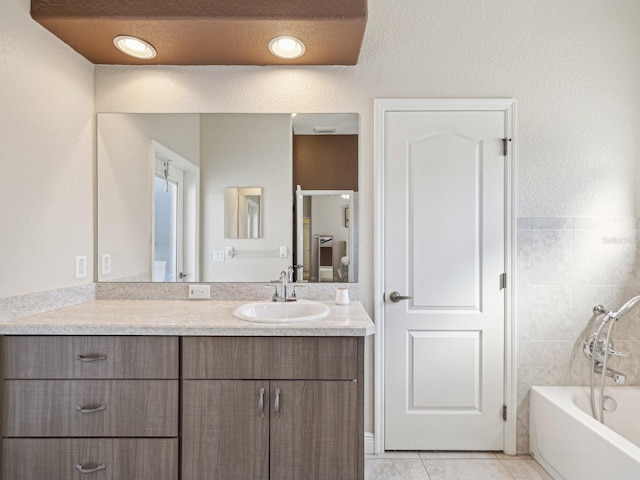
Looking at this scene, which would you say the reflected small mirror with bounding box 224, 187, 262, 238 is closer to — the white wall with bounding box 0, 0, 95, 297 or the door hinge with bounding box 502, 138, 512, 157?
the white wall with bounding box 0, 0, 95, 297

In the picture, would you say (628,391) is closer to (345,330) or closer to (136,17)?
(345,330)

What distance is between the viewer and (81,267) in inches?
80.7

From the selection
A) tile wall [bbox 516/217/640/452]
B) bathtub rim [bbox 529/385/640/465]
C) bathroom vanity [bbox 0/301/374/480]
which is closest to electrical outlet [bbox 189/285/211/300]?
bathroom vanity [bbox 0/301/374/480]

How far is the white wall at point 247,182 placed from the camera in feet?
7.14

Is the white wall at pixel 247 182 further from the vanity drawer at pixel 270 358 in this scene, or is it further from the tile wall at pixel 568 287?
the tile wall at pixel 568 287

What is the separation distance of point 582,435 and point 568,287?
80 centimetres

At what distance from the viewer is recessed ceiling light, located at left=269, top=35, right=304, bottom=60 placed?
6.19ft

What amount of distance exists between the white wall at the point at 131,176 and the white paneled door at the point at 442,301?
49.2 inches

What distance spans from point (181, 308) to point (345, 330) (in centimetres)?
91

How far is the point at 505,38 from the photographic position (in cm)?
216

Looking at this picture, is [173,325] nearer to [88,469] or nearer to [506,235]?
[88,469]

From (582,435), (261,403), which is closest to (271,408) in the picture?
(261,403)

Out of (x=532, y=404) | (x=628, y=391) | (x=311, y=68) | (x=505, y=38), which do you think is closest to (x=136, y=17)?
(x=311, y=68)

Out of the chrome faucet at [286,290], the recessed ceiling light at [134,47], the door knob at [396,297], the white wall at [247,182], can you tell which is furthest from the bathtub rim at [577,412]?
the recessed ceiling light at [134,47]
